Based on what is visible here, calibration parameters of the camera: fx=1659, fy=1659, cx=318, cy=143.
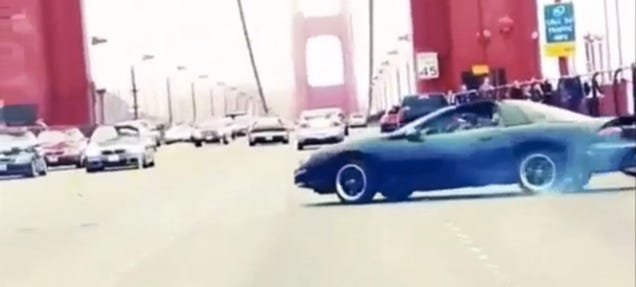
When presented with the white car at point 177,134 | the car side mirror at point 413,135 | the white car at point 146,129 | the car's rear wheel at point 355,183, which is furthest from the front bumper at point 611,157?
the white car at point 146,129

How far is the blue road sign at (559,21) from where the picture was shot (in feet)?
20.9

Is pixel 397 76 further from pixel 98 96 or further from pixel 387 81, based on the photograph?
pixel 98 96

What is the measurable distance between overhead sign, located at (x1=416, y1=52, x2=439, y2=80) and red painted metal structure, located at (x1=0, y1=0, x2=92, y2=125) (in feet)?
4.47

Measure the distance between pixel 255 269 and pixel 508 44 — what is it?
190 cm

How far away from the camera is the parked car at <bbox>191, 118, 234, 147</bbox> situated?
6621 mm

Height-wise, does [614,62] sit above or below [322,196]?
above

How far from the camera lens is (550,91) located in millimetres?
6637

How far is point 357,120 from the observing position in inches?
271

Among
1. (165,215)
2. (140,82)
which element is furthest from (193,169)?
(140,82)

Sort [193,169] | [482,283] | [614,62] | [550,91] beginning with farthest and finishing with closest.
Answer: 1. [193,169]
2. [550,91]
3. [614,62]
4. [482,283]

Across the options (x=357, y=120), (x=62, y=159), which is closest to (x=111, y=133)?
(x=62, y=159)

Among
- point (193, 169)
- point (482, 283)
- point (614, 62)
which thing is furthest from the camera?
point (193, 169)

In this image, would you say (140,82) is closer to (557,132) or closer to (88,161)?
(88,161)

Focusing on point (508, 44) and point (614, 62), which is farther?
point (508, 44)
